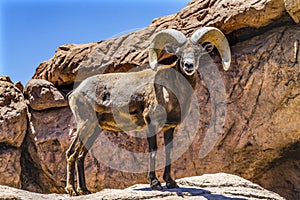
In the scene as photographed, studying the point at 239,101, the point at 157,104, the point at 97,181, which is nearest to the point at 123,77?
the point at 157,104

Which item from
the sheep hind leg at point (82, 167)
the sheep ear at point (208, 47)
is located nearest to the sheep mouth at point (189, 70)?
the sheep ear at point (208, 47)

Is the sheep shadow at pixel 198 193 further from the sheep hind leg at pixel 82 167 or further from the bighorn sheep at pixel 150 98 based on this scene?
the sheep hind leg at pixel 82 167

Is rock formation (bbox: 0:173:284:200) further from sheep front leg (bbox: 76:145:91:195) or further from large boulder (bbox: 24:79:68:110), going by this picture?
large boulder (bbox: 24:79:68:110)

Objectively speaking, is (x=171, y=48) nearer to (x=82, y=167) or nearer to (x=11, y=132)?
(x=82, y=167)

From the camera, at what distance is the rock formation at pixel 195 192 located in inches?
306

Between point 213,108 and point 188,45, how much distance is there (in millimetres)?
4412

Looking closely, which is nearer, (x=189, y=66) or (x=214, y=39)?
(x=189, y=66)

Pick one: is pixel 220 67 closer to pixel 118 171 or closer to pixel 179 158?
pixel 179 158

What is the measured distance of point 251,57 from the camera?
489 inches

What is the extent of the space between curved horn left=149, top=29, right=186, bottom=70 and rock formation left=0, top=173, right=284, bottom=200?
81.5 inches

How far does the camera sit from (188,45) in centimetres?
844

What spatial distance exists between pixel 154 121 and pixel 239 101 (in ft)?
14.2

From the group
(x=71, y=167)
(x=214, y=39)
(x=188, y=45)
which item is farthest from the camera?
(x=71, y=167)

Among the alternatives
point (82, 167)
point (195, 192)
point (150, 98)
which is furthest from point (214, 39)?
point (82, 167)
